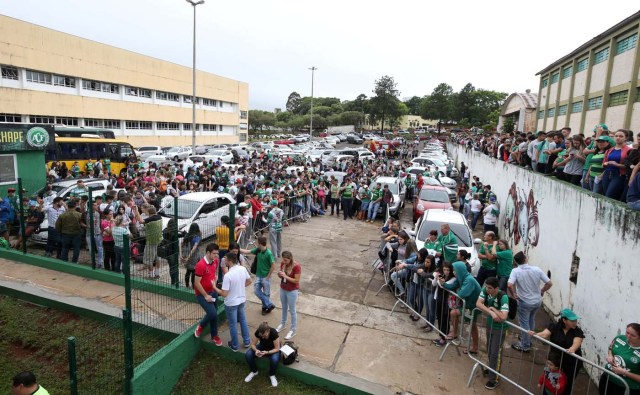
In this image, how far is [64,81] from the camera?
34844mm

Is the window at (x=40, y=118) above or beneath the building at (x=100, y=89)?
beneath

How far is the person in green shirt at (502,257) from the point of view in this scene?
25.0 feet

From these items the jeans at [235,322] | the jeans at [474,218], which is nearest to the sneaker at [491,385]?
the jeans at [235,322]

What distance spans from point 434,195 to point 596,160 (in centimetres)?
865

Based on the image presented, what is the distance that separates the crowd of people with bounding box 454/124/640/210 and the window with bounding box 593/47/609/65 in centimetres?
1842

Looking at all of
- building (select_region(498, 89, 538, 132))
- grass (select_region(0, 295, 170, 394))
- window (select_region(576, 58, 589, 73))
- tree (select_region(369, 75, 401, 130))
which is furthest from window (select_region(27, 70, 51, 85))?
tree (select_region(369, 75, 401, 130))

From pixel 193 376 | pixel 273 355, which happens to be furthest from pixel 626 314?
pixel 193 376

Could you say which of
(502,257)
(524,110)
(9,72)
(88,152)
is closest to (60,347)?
(502,257)

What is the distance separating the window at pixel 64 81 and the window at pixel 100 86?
1.04 metres

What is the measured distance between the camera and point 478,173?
2059 centimetres

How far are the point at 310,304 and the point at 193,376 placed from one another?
278cm

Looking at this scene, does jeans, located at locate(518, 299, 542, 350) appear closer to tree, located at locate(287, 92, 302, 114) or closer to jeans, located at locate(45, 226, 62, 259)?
jeans, located at locate(45, 226, 62, 259)

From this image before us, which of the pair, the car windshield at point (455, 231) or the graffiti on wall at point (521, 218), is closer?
the graffiti on wall at point (521, 218)

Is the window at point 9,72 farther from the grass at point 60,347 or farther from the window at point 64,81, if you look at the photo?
the grass at point 60,347
